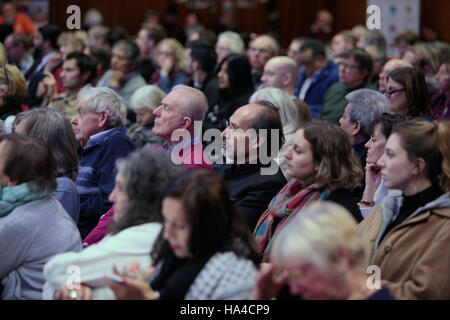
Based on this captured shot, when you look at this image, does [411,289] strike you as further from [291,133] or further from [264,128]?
[291,133]

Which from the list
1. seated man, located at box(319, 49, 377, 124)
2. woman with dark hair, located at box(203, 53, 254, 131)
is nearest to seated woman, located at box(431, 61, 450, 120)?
seated man, located at box(319, 49, 377, 124)

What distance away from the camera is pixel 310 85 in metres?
7.08

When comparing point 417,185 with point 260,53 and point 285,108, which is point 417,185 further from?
point 260,53

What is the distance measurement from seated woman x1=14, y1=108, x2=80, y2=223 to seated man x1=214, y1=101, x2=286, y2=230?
2.51 feet

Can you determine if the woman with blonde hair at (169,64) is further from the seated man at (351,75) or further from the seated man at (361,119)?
the seated man at (361,119)

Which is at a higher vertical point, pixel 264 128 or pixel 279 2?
pixel 279 2

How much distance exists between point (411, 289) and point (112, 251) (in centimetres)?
108

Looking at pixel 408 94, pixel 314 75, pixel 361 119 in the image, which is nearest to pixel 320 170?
pixel 361 119

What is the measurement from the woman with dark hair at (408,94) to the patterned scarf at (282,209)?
1686 millimetres

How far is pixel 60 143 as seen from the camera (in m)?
3.71

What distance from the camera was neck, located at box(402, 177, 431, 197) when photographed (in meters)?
2.82

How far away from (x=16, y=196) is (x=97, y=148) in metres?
1.42
